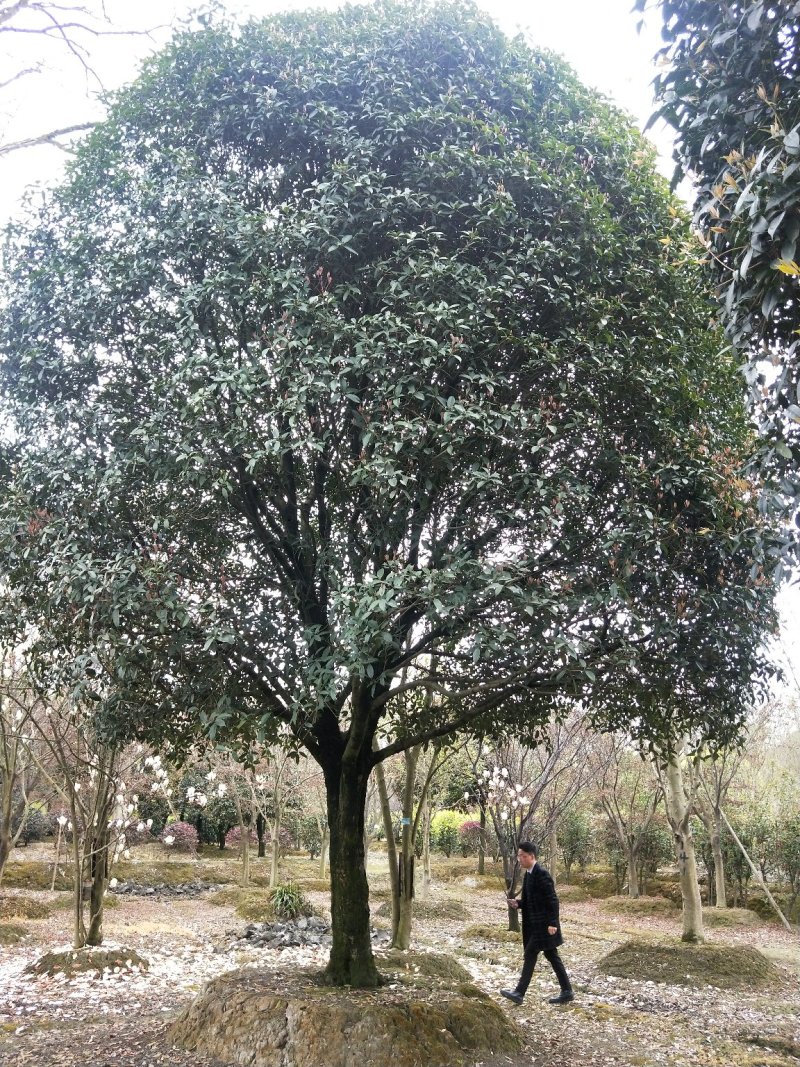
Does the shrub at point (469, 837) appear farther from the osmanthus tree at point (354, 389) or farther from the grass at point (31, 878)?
the osmanthus tree at point (354, 389)

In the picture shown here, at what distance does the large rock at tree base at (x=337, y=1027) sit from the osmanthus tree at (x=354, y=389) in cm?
82

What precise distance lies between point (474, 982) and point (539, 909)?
10.7 feet

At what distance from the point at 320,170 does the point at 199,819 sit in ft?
89.1

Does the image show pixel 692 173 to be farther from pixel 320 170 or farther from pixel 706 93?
pixel 320 170

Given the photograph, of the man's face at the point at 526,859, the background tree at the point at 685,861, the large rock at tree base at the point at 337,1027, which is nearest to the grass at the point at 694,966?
the background tree at the point at 685,861

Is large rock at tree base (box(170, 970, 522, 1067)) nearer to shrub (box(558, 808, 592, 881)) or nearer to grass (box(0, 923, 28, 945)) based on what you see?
grass (box(0, 923, 28, 945))

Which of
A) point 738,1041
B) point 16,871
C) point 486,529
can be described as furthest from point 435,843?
point 486,529

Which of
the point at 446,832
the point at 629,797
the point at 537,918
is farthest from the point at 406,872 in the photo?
the point at 446,832

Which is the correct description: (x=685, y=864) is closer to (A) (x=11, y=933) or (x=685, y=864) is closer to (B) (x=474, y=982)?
(B) (x=474, y=982)

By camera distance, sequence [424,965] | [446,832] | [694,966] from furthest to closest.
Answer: [446,832]
[694,966]
[424,965]

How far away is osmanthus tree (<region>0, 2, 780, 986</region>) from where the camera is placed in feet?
18.4

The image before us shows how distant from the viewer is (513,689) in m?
7.10

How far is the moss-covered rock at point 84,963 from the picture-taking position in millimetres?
8914

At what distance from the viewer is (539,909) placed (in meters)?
7.41
